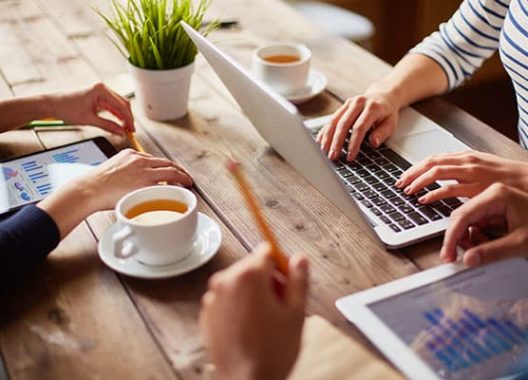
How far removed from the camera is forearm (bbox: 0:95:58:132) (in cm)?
128

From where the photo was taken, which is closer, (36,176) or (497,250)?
(497,250)

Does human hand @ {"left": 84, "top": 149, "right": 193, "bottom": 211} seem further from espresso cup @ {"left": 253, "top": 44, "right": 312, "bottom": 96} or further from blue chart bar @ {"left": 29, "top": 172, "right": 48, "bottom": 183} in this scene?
espresso cup @ {"left": 253, "top": 44, "right": 312, "bottom": 96}

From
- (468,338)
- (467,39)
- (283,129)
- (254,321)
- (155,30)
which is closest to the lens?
(254,321)

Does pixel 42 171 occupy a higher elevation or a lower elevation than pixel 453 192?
lower

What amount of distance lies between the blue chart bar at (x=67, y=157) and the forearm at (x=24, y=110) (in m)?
0.11

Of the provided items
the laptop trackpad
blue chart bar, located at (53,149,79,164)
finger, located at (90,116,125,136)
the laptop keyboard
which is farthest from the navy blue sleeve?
the laptop trackpad

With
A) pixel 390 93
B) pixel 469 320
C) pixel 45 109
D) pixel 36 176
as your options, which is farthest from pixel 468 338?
pixel 45 109

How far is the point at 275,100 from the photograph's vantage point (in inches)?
37.1

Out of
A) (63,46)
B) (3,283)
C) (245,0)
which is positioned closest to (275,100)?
(3,283)

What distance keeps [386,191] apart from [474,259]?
0.21m

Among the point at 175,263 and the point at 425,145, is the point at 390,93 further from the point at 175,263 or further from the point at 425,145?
the point at 175,263

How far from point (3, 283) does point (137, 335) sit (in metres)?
0.19

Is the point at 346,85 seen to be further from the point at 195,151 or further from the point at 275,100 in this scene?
the point at 275,100

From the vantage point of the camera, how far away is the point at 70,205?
39.1 inches
